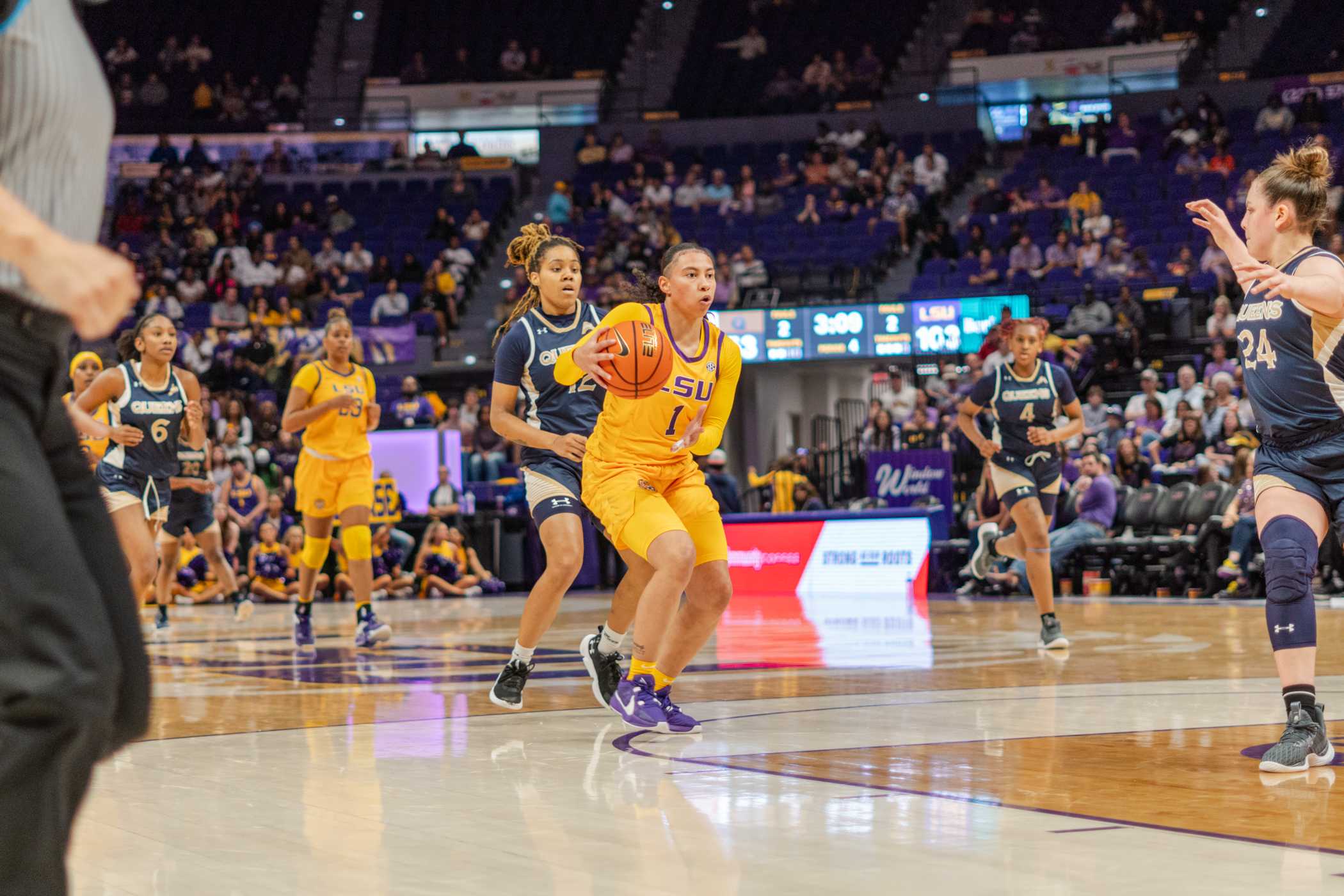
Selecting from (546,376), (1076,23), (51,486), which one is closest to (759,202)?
(1076,23)

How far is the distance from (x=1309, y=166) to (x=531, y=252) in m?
3.41

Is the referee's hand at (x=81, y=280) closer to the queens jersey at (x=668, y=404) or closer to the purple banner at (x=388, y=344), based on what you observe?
the queens jersey at (x=668, y=404)

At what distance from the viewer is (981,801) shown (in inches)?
170

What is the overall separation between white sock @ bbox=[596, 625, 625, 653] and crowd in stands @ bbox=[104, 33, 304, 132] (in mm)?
27077

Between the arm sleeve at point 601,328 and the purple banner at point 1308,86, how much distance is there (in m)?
22.7

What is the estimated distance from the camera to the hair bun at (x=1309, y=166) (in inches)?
205

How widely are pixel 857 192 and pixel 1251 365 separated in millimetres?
21759

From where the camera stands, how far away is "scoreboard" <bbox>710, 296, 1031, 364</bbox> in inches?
840

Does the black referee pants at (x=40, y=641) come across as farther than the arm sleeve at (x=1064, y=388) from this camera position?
No

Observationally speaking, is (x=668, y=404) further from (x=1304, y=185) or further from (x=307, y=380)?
(x=307, y=380)

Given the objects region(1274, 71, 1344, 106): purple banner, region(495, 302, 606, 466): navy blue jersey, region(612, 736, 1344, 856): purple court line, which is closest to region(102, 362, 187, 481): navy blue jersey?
region(495, 302, 606, 466): navy blue jersey

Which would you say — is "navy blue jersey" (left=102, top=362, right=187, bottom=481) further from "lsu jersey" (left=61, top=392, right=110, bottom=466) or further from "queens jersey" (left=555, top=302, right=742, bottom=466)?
"queens jersey" (left=555, top=302, right=742, bottom=466)

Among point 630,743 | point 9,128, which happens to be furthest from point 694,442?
point 9,128

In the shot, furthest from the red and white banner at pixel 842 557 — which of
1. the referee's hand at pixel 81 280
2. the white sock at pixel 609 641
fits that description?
the referee's hand at pixel 81 280
